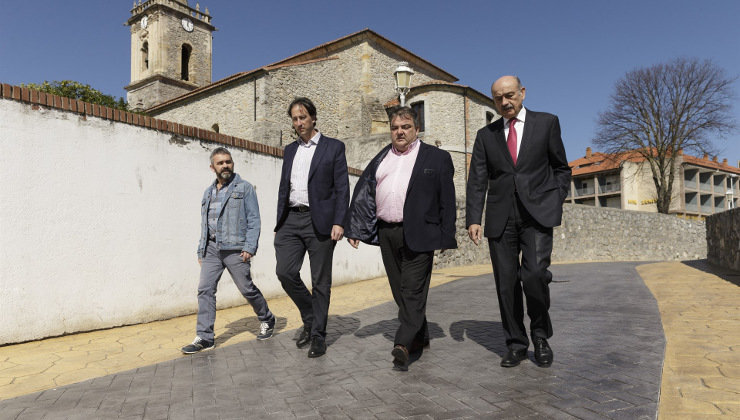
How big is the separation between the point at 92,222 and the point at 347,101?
2374 centimetres

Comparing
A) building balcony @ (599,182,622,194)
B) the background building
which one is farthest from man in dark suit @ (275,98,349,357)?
building balcony @ (599,182,622,194)

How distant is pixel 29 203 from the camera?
15.9ft

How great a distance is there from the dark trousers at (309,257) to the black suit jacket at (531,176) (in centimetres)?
128

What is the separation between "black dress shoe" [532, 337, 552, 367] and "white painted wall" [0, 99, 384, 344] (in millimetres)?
4821

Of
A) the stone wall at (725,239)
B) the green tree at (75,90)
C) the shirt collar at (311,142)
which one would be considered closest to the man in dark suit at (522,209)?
the shirt collar at (311,142)

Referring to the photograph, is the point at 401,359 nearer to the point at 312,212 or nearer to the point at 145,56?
the point at 312,212

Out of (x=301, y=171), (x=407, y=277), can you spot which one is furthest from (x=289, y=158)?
(x=407, y=277)

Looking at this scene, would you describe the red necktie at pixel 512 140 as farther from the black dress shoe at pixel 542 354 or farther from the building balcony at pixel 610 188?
the building balcony at pixel 610 188

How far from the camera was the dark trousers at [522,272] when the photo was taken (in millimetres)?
3143

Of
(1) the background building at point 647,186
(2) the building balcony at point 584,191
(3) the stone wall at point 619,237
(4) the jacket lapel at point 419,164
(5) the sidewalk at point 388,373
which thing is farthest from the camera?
(2) the building balcony at point 584,191

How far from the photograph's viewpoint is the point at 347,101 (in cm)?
2805

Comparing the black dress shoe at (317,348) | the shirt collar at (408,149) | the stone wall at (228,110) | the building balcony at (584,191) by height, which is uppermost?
the stone wall at (228,110)

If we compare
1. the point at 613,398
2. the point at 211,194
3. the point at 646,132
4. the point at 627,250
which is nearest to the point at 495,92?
the point at 613,398

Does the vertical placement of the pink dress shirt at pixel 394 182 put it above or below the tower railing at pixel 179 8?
below
